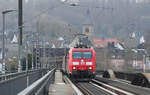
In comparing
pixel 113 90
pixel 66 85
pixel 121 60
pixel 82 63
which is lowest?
pixel 113 90

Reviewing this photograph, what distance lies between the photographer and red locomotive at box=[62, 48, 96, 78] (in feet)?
157

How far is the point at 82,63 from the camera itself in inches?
1905

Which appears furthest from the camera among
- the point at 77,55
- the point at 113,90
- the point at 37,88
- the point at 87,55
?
the point at 87,55

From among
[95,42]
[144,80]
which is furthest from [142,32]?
[144,80]

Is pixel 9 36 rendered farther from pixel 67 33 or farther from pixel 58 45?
pixel 58 45

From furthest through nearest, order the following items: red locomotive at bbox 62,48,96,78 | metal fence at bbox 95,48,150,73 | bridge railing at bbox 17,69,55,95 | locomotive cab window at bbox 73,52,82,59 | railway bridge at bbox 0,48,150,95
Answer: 1. metal fence at bbox 95,48,150,73
2. locomotive cab window at bbox 73,52,82,59
3. red locomotive at bbox 62,48,96,78
4. railway bridge at bbox 0,48,150,95
5. bridge railing at bbox 17,69,55,95

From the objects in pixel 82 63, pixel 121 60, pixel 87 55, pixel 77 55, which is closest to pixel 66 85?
pixel 82 63

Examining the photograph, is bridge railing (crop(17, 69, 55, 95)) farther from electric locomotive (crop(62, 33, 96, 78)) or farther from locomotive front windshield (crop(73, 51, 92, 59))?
locomotive front windshield (crop(73, 51, 92, 59))

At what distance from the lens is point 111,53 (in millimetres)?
104375

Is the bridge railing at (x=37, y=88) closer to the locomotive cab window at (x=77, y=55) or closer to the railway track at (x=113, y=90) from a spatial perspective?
the railway track at (x=113, y=90)

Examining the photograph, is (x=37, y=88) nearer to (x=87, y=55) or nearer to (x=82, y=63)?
(x=82, y=63)

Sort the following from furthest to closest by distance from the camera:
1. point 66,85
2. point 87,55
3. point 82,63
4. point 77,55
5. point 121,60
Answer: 1. point 121,60
2. point 87,55
3. point 77,55
4. point 82,63
5. point 66,85

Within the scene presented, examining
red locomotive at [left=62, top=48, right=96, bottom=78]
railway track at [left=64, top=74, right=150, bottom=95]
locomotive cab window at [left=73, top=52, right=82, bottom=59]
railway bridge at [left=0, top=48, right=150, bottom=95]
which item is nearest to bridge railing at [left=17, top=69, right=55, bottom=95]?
railway bridge at [left=0, top=48, right=150, bottom=95]

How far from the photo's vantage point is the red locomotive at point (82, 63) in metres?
47.8
